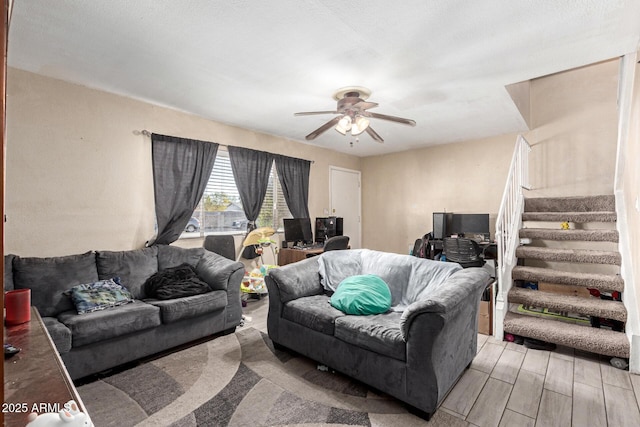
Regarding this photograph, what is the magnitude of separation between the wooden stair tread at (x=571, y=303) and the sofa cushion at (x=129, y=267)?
3.76 metres

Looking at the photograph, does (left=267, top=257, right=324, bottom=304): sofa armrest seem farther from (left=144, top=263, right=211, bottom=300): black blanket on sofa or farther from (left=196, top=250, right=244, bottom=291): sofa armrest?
(left=144, top=263, right=211, bottom=300): black blanket on sofa

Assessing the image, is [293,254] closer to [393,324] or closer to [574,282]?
[393,324]

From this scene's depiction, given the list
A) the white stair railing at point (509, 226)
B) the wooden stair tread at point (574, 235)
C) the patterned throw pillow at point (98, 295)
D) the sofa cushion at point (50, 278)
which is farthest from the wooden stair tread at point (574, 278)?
the sofa cushion at point (50, 278)

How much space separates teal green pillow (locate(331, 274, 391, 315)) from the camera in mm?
2422

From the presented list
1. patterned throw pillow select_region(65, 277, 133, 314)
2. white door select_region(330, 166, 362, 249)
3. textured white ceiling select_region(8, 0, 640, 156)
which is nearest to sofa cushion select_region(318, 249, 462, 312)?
textured white ceiling select_region(8, 0, 640, 156)

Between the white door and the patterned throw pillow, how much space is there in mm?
3746

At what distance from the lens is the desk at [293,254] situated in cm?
443

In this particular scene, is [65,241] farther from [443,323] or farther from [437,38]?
[437,38]

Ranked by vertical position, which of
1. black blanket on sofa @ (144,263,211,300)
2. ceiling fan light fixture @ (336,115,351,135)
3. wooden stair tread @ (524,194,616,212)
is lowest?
black blanket on sofa @ (144,263,211,300)

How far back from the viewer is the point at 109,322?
7.61 feet

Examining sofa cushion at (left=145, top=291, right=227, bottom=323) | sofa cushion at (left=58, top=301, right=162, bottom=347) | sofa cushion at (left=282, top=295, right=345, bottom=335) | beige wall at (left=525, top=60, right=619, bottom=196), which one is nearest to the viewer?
sofa cushion at (left=58, top=301, right=162, bottom=347)

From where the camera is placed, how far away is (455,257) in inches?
165

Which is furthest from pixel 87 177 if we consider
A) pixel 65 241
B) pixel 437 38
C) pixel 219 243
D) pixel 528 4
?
pixel 528 4

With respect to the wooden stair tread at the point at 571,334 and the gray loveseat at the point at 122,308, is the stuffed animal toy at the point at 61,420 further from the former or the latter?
the wooden stair tread at the point at 571,334
